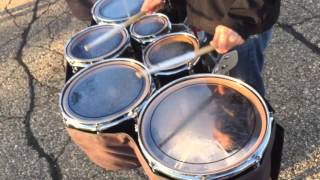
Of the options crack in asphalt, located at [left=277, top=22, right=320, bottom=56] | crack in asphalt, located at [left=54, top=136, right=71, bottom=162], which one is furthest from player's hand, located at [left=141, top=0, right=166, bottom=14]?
crack in asphalt, located at [left=277, top=22, right=320, bottom=56]

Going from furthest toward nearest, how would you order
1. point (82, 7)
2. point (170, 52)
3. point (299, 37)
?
point (82, 7) < point (299, 37) < point (170, 52)

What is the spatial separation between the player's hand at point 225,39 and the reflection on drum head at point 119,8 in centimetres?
81

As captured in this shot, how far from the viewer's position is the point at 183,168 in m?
1.35

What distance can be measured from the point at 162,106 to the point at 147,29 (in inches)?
24.8

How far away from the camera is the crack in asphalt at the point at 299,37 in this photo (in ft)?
9.01

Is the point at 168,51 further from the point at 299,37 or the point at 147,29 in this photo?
the point at 299,37

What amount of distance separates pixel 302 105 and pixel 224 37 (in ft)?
3.54

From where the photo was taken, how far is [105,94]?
179cm

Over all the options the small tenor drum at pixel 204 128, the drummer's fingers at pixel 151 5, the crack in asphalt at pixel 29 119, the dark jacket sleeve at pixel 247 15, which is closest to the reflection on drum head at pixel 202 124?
the small tenor drum at pixel 204 128

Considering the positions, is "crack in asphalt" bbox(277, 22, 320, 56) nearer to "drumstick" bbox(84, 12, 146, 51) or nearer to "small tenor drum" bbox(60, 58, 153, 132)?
"drumstick" bbox(84, 12, 146, 51)

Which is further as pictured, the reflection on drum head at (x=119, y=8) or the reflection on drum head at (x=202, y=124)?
the reflection on drum head at (x=119, y=8)

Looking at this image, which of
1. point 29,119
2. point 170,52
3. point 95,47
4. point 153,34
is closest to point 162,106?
point 170,52

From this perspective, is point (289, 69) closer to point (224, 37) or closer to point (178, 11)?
point (178, 11)

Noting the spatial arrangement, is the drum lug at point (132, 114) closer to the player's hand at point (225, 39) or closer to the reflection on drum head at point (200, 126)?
the reflection on drum head at point (200, 126)
